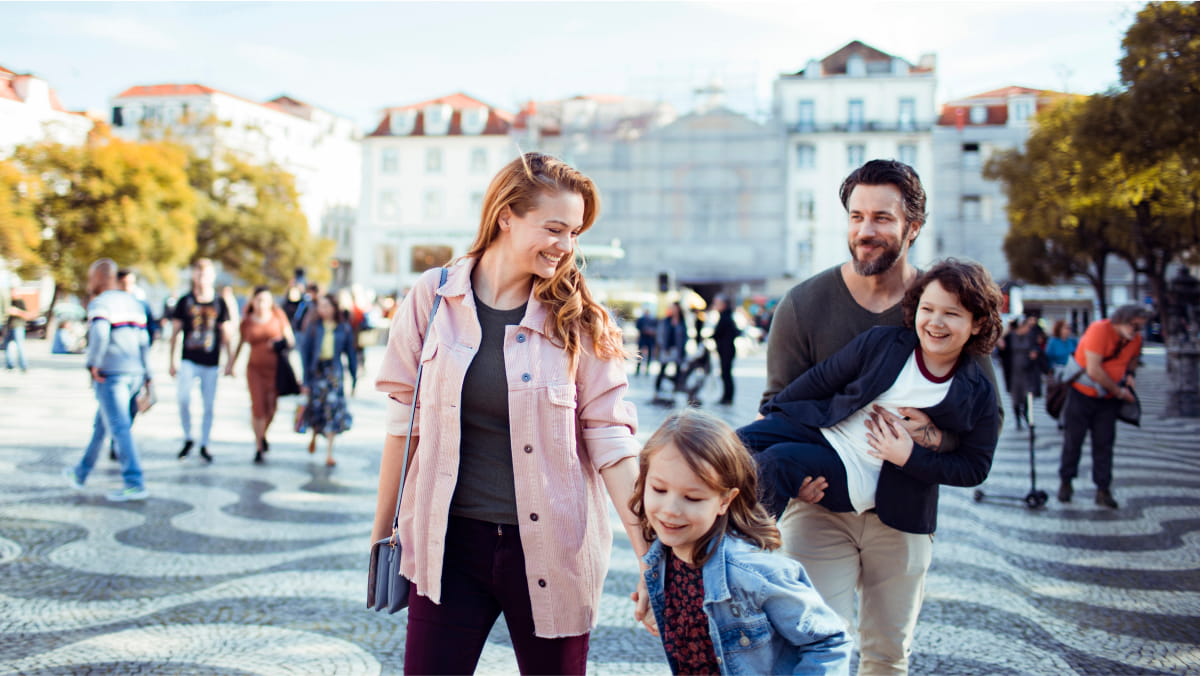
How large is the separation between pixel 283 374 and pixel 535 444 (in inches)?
291

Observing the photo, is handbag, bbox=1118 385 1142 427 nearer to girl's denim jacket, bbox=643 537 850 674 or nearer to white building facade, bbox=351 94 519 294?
girl's denim jacket, bbox=643 537 850 674

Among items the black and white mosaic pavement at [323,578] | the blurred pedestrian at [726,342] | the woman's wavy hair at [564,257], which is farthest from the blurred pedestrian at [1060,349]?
the woman's wavy hair at [564,257]

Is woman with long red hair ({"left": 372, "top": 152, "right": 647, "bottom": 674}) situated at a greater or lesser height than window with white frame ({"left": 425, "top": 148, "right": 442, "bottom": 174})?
lesser

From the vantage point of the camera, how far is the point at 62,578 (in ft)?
17.3

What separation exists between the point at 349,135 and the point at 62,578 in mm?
70949

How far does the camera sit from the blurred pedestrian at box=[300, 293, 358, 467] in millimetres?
9203

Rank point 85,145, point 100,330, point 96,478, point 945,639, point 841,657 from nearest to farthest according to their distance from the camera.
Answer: point 841,657, point 945,639, point 100,330, point 96,478, point 85,145

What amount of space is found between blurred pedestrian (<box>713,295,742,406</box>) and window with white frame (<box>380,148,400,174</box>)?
5010 centimetres

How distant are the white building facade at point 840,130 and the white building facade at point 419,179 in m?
17.3

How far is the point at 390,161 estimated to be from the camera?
62.8 meters

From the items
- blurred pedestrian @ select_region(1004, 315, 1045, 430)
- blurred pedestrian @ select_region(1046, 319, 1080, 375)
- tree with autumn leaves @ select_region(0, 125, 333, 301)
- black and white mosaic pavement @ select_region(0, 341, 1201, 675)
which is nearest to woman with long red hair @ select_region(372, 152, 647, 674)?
black and white mosaic pavement @ select_region(0, 341, 1201, 675)

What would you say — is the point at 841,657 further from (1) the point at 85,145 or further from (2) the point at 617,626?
(1) the point at 85,145

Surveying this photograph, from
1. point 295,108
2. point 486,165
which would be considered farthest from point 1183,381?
point 295,108

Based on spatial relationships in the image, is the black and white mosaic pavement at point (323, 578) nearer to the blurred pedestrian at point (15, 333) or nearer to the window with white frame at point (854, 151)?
the blurred pedestrian at point (15, 333)
